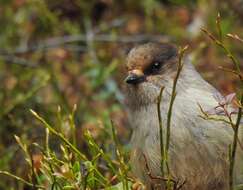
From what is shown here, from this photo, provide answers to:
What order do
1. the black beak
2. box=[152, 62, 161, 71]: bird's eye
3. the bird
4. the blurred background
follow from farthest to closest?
1. the blurred background
2. box=[152, 62, 161, 71]: bird's eye
3. the black beak
4. the bird

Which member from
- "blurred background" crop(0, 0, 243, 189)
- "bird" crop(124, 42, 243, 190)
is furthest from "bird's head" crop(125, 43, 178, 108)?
"blurred background" crop(0, 0, 243, 189)

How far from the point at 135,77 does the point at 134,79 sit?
15 mm

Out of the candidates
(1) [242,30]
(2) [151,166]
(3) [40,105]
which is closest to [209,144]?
(2) [151,166]

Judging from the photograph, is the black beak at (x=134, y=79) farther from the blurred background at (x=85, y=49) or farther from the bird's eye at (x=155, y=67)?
the blurred background at (x=85, y=49)

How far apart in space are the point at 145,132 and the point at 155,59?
1.70 feet

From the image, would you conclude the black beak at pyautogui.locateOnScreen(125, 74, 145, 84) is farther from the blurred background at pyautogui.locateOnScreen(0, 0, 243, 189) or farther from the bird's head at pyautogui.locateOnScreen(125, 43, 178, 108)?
the blurred background at pyautogui.locateOnScreen(0, 0, 243, 189)

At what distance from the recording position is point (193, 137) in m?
3.48

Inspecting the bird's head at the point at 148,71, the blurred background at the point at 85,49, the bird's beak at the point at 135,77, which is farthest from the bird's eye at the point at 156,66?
the blurred background at the point at 85,49

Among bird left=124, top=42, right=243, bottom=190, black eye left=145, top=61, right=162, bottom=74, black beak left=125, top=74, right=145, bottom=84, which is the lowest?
bird left=124, top=42, right=243, bottom=190

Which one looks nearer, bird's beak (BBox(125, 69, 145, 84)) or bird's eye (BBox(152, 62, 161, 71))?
bird's beak (BBox(125, 69, 145, 84))

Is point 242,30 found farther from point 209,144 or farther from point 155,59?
point 209,144

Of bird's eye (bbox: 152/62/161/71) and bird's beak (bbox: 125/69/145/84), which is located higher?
bird's eye (bbox: 152/62/161/71)

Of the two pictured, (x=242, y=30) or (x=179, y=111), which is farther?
(x=242, y=30)

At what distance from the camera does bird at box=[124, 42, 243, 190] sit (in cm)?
343
